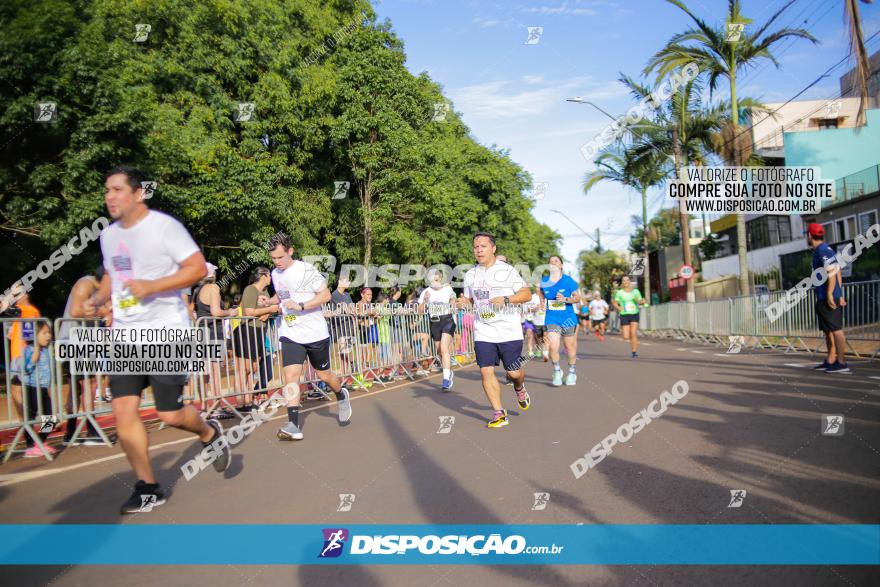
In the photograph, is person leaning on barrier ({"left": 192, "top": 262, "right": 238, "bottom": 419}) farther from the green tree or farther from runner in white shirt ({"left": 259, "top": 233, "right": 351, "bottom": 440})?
the green tree

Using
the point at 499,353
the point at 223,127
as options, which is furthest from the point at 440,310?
the point at 223,127

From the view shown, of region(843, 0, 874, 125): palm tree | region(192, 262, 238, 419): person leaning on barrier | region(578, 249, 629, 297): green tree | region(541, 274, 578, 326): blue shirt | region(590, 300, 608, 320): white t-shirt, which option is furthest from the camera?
region(578, 249, 629, 297): green tree

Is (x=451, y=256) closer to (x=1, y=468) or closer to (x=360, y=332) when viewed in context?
(x=360, y=332)

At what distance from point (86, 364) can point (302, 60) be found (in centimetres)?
1989

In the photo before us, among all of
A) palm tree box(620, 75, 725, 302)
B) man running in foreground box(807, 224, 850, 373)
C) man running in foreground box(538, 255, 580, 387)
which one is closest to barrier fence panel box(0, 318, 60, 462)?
man running in foreground box(538, 255, 580, 387)

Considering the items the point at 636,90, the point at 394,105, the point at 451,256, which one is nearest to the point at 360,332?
the point at 394,105

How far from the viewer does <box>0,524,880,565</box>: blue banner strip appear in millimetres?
3289

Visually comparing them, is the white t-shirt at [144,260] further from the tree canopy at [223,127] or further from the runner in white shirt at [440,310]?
the tree canopy at [223,127]

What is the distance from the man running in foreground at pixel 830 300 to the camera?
9.95m

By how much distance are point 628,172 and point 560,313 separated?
19834mm

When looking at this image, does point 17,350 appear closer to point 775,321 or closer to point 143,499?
point 143,499

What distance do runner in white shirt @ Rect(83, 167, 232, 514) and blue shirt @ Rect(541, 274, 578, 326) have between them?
759 cm

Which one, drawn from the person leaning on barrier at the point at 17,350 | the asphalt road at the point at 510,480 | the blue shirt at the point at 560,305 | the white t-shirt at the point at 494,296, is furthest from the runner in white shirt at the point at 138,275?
the blue shirt at the point at 560,305

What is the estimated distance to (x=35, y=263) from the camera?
1647 centimetres
